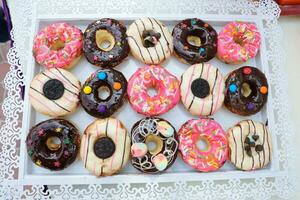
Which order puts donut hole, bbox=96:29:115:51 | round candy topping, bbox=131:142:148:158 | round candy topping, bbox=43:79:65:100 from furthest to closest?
1. donut hole, bbox=96:29:115:51
2. round candy topping, bbox=43:79:65:100
3. round candy topping, bbox=131:142:148:158

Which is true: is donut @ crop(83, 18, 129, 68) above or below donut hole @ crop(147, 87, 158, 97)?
above

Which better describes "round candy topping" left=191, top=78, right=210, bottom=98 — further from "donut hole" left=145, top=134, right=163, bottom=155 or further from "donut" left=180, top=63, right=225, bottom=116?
"donut hole" left=145, top=134, right=163, bottom=155

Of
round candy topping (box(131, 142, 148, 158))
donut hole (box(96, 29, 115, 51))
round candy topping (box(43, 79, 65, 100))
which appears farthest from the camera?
donut hole (box(96, 29, 115, 51))

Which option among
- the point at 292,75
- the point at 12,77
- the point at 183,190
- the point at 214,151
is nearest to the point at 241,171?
the point at 214,151

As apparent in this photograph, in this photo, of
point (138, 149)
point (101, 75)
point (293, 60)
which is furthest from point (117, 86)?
point (293, 60)

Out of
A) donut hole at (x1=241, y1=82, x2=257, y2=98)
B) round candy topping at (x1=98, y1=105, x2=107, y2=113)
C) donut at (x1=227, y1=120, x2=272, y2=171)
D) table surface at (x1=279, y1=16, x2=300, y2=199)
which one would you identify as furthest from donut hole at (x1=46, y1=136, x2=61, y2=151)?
table surface at (x1=279, y1=16, x2=300, y2=199)

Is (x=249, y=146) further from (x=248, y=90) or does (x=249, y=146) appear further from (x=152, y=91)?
(x=152, y=91)
